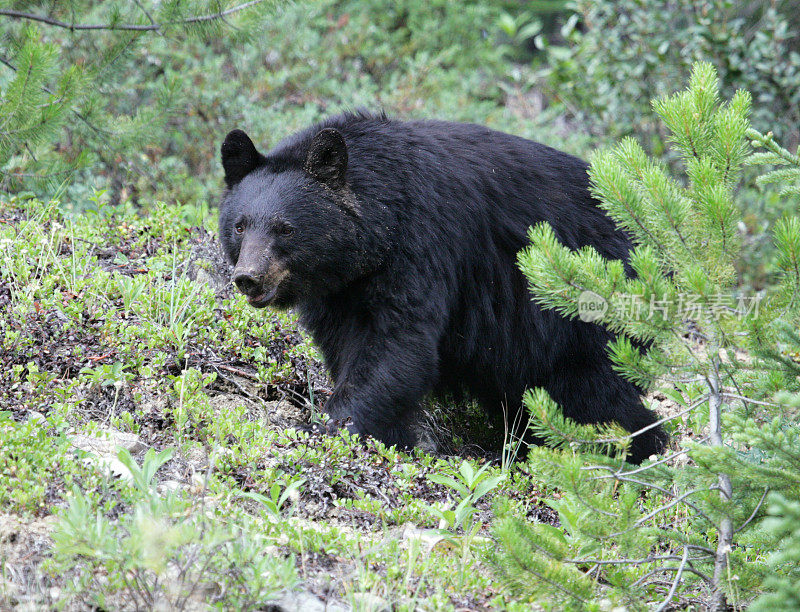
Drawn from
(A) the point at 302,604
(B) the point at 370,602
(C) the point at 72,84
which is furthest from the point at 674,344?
(C) the point at 72,84

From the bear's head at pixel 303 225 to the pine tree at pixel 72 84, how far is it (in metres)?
1.40

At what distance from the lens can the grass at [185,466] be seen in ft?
8.66

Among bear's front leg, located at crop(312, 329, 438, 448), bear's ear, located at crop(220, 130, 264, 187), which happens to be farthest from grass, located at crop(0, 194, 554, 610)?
bear's ear, located at crop(220, 130, 264, 187)

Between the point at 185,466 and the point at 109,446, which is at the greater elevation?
the point at 109,446

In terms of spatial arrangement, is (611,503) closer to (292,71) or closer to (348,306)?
(348,306)

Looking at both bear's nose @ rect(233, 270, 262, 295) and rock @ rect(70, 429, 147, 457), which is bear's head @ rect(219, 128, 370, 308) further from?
rock @ rect(70, 429, 147, 457)

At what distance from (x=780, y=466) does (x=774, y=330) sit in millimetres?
454

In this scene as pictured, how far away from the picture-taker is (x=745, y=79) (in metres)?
8.80

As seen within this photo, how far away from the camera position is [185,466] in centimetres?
357

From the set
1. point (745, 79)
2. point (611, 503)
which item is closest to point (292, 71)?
point (745, 79)

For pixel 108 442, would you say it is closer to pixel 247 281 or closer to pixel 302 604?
pixel 247 281

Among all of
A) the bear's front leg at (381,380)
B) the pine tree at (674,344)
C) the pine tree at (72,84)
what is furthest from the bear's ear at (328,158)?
the pine tree at (72,84)

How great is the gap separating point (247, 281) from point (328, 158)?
30.8 inches

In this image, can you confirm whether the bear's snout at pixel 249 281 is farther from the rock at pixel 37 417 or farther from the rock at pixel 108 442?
the rock at pixel 37 417
